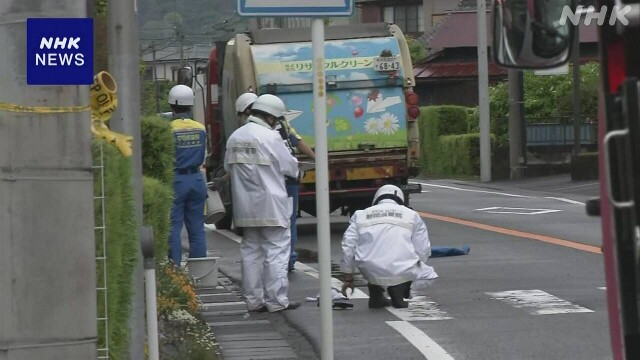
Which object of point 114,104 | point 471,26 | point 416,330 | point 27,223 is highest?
point 471,26

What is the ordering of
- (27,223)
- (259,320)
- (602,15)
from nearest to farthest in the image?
(602,15) < (27,223) < (259,320)

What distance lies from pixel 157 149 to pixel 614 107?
24.5 feet

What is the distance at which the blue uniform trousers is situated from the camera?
13.8 m

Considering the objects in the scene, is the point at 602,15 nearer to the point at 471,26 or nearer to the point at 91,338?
the point at 91,338

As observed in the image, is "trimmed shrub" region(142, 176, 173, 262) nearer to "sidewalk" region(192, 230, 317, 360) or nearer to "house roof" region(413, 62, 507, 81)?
"sidewalk" region(192, 230, 317, 360)

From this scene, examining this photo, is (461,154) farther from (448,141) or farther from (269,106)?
(269,106)

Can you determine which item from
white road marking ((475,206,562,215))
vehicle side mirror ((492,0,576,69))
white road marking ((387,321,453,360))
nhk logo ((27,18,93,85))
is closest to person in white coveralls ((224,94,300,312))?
white road marking ((387,321,453,360))

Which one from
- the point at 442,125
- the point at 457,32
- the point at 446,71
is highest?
the point at 457,32

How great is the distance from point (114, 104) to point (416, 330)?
3.91 metres

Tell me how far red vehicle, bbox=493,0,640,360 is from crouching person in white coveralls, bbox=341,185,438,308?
263 inches

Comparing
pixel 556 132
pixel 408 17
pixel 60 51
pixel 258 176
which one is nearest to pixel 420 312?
pixel 258 176

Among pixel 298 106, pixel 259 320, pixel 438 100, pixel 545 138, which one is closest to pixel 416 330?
pixel 259 320

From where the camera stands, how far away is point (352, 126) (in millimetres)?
20469

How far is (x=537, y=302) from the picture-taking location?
12328 millimetres
